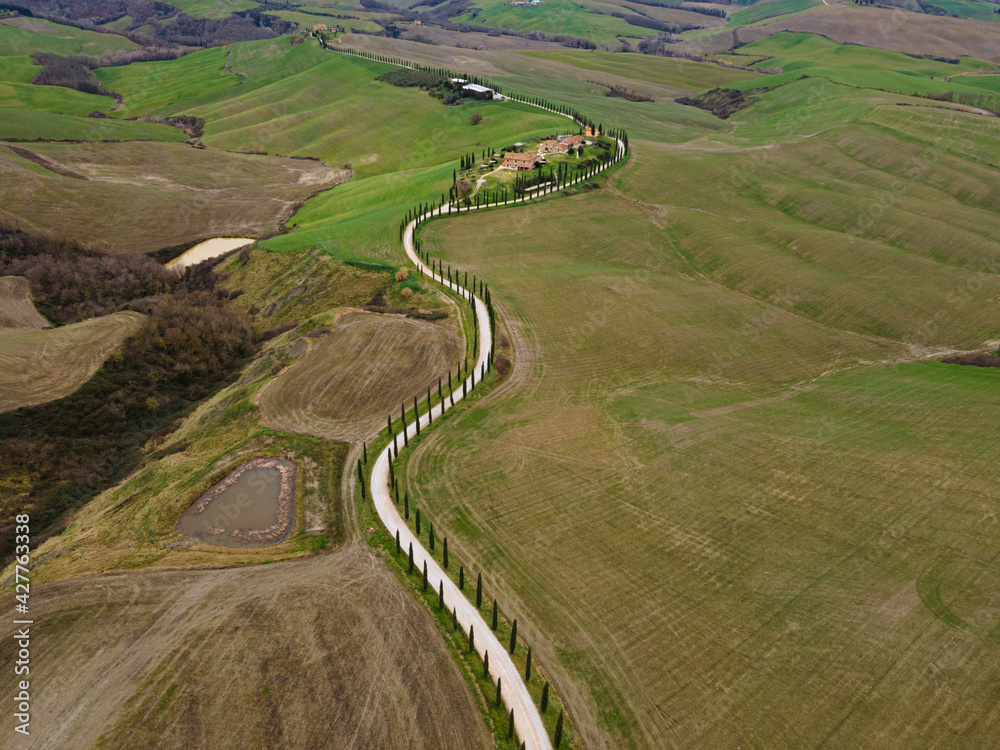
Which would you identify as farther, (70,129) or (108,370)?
(70,129)

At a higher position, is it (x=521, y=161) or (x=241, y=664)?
(x=521, y=161)

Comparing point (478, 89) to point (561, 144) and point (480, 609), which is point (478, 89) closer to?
point (561, 144)

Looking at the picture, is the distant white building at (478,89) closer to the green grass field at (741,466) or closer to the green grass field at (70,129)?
the green grass field at (70,129)

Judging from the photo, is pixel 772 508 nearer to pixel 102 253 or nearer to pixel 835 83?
pixel 102 253

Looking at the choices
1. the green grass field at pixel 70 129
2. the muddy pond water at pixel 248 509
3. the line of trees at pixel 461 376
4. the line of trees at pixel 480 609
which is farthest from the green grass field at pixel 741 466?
the green grass field at pixel 70 129

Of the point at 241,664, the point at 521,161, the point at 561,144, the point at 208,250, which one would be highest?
the point at 561,144

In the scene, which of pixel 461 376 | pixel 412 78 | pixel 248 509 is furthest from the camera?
pixel 412 78

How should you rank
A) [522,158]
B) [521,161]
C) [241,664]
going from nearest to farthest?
1. [241,664]
2. [521,161]
3. [522,158]

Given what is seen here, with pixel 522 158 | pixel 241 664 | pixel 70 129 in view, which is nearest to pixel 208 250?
pixel 522 158

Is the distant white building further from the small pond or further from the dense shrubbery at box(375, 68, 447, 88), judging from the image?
the small pond
